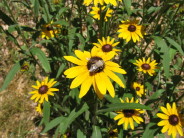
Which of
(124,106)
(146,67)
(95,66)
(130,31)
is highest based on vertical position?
(130,31)

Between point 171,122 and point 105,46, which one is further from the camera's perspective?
point 105,46

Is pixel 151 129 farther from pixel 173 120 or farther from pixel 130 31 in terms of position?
pixel 130 31

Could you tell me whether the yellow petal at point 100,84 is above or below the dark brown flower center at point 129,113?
above

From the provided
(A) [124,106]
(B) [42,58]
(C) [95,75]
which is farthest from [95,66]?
(B) [42,58]

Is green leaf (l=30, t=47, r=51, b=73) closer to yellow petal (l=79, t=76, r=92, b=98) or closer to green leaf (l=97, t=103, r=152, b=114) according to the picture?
yellow petal (l=79, t=76, r=92, b=98)

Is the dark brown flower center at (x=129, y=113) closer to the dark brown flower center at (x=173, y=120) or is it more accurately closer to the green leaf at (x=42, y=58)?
→ the dark brown flower center at (x=173, y=120)

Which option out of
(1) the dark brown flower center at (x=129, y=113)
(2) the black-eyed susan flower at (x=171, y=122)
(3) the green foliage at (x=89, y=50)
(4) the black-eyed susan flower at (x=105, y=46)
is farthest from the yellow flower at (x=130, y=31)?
(2) the black-eyed susan flower at (x=171, y=122)

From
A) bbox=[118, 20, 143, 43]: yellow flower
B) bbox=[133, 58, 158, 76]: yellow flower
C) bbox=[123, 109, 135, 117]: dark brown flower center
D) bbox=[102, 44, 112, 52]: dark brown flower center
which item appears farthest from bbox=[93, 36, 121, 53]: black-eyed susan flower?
bbox=[123, 109, 135, 117]: dark brown flower center

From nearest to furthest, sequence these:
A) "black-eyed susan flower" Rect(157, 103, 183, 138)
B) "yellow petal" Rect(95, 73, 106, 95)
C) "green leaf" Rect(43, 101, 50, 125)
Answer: "yellow petal" Rect(95, 73, 106, 95) → "black-eyed susan flower" Rect(157, 103, 183, 138) → "green leaf" Rect(43, 101, 50, 125)
